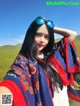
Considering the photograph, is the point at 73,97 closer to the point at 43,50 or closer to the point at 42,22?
the point at 43,50

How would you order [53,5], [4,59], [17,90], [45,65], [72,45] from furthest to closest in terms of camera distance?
[4,59], [53,5], [72,45], [45,65], [17,90]

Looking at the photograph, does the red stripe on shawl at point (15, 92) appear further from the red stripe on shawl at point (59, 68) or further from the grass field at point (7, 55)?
the grass field at point (7, 55)

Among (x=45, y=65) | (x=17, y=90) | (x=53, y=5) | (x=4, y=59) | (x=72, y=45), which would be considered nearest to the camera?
(x=17, y=90)

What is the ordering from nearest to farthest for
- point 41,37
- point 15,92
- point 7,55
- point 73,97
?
point 15,92
point 41,37
point 73,97
point 7,55

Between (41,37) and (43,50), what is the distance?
8 cm

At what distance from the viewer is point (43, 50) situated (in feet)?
5.69

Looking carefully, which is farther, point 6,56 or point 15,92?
point 6,56

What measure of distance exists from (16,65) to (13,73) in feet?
0.14

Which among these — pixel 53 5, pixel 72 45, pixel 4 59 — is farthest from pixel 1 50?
pixel 72 45

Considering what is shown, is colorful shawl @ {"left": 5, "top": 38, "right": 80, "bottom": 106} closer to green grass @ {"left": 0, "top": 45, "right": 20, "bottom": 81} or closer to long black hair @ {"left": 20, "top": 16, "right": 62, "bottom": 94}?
long black hair @ {"left": 20, "top": 16, "right": 62, "bottom": 94}

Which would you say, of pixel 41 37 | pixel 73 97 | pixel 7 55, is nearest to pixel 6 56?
pixel 7 55

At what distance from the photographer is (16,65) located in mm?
1636

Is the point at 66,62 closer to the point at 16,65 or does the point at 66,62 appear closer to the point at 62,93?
the point at 62,93

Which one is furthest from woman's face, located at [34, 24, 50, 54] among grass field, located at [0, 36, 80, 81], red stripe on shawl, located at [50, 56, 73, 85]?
grass field, located at [0, 36, 80, 81]
